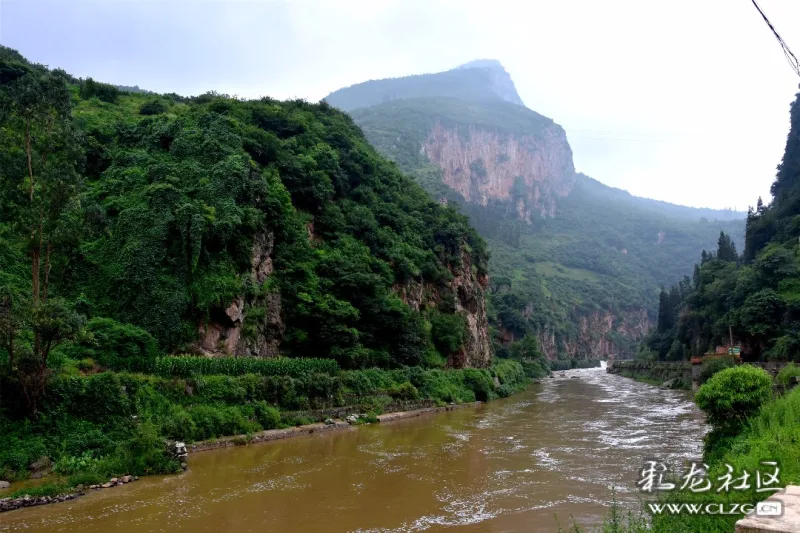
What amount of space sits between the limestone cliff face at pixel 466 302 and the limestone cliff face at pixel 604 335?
246 feet

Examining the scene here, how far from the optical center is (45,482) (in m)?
15.5

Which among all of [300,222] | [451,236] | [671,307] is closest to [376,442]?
[300,222]

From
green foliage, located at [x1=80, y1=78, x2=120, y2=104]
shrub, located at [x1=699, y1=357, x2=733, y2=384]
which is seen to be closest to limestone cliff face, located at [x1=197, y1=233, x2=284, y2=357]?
green foliage, located at [x1=80, y1=78, x2=120, y2=104]

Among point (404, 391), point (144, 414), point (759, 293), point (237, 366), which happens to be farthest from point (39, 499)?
point (759, 293)

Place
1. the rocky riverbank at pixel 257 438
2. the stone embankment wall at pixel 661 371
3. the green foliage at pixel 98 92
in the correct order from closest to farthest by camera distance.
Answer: the rocky riverbank at pixel 257 438 → the green foliage at pixel 98 92 → the stone embankment wall at pixel 661 371

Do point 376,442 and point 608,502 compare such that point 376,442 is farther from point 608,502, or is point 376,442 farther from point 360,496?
point 608,502

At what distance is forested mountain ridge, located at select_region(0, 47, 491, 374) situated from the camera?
65.4 feet

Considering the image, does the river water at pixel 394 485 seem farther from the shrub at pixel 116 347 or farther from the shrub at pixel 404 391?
the shrub at pixel 404 391

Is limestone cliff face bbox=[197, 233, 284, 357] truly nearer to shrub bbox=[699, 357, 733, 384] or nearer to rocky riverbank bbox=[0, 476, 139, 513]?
rocky riverbank bbox=[0, 476, 139, 513]

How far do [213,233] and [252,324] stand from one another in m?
5.88

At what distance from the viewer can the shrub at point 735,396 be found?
1460 centimetres

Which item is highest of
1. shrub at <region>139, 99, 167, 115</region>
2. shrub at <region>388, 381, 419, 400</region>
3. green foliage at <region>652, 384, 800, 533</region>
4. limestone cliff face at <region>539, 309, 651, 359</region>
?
shrub at <region>139, 99, 167, 115</region>

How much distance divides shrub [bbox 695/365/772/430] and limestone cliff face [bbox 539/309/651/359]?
11949cm

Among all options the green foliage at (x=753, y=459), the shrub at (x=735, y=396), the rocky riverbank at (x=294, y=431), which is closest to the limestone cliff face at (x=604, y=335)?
the rocky riverbank at (x=294, y=431)
